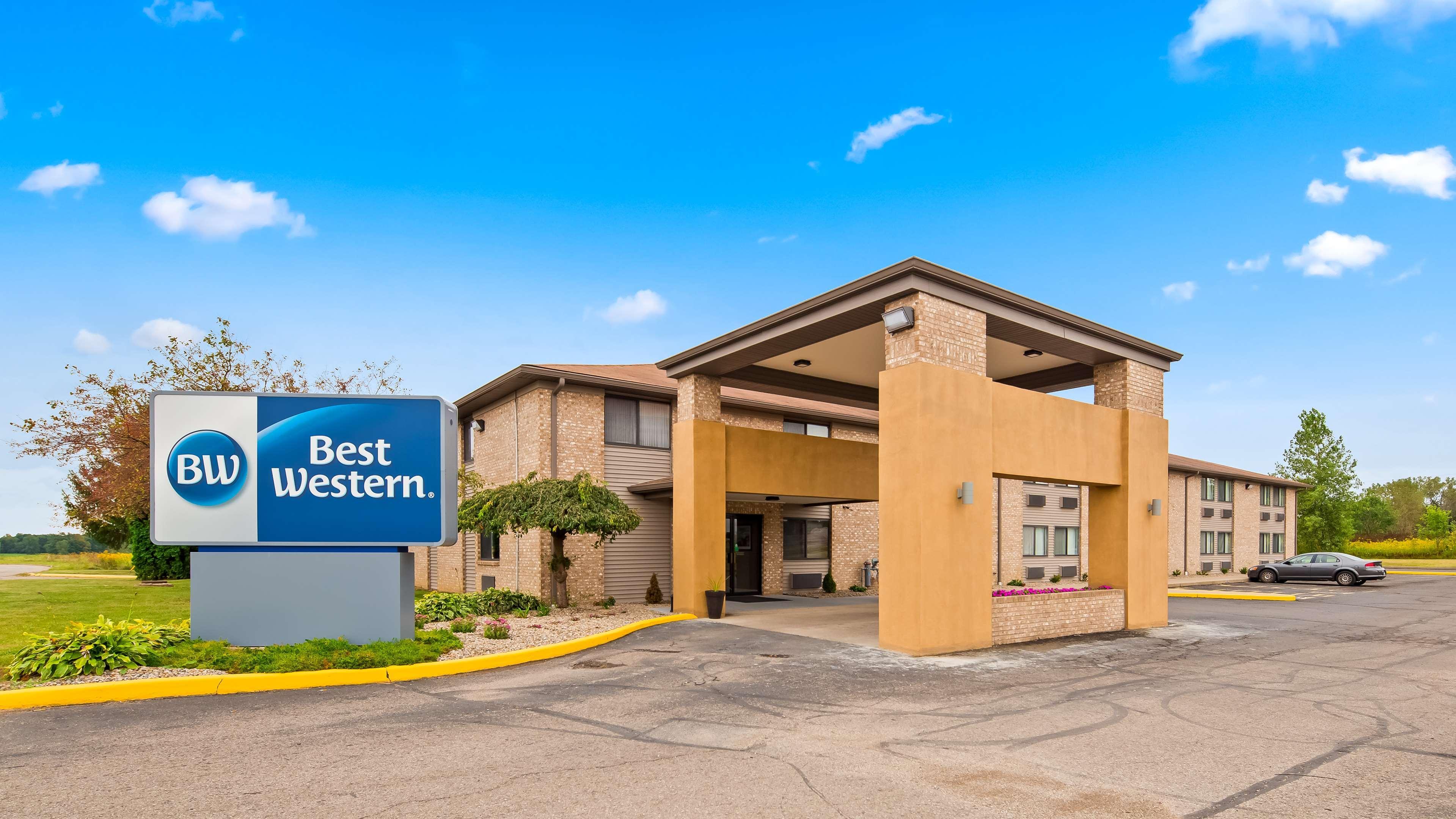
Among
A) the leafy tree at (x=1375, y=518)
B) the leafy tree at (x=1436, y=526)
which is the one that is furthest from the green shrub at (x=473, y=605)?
the leafy tree at (x=1375, y=518)

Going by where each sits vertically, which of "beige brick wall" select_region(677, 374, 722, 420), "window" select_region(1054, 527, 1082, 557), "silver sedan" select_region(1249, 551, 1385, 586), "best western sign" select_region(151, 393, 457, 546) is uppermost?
"beige brick wall" select_region(677, 374, 722, 420)

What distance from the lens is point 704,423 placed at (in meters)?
17.4

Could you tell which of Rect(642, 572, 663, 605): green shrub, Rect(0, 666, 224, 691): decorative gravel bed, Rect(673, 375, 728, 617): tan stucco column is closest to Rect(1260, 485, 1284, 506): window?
Rect(642, 572, 663, 605): green shrub

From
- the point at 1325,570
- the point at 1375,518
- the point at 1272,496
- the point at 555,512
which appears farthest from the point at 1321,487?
the point at 555,512

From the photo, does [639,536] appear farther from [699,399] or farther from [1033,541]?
[1033,541]

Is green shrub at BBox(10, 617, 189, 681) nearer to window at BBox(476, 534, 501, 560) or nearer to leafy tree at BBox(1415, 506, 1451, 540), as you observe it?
window at BBox(476, 534, 501, 560)

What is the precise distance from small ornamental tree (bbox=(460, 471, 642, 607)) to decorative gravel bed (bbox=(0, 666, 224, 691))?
738 cm

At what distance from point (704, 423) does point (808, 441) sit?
295 cm

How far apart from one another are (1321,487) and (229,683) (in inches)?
2406

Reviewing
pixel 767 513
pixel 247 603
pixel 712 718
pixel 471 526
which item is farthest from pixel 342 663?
pixel 767 513

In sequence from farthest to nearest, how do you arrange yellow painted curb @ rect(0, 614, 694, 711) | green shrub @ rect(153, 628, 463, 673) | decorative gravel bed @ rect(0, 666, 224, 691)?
green shrub @ rect(153, 628, 463, 673)
decorative gravel bed @ rect(0, 666, 224, 691)
yellow painted curb @ rect(0, 614, 694, 711)

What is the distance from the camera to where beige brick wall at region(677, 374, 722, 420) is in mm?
17469

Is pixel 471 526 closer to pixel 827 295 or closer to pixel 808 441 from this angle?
pixel 808 441

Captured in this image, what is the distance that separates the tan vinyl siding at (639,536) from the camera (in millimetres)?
20922
